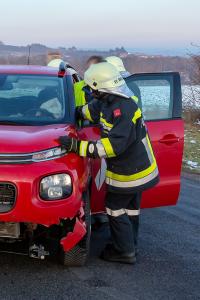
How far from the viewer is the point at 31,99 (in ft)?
17.7

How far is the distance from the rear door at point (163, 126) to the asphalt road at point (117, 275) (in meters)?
0.50

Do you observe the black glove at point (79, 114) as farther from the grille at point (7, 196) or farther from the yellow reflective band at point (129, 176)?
the grille at point (7, 196)

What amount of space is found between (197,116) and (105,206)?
1393cm

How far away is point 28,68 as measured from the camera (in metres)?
5.94

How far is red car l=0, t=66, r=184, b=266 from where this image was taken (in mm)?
4117

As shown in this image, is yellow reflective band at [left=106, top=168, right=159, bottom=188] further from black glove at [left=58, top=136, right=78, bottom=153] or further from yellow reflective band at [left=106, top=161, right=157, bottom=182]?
black glove at [left=58, top=136, right=78, bottom=153]

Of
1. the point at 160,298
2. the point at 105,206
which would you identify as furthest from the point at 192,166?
the point at 160,298

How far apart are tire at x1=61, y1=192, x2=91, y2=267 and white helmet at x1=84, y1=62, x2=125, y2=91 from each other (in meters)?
0.91

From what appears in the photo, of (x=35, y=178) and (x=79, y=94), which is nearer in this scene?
(x=35, y=178)

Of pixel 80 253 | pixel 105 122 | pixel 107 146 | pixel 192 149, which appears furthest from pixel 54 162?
pixel 192 149

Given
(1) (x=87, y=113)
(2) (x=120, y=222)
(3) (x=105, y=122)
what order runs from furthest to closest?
1. (1) (x=87, y=113)
2. (2) (x=120, y=222)
3. (3) (x=105, y=122)

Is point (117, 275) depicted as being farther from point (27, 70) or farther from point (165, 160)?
point (27, 70)

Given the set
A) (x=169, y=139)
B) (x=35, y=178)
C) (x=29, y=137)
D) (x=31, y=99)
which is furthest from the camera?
(x=169, y=139)

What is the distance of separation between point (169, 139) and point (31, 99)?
4.55 ft
